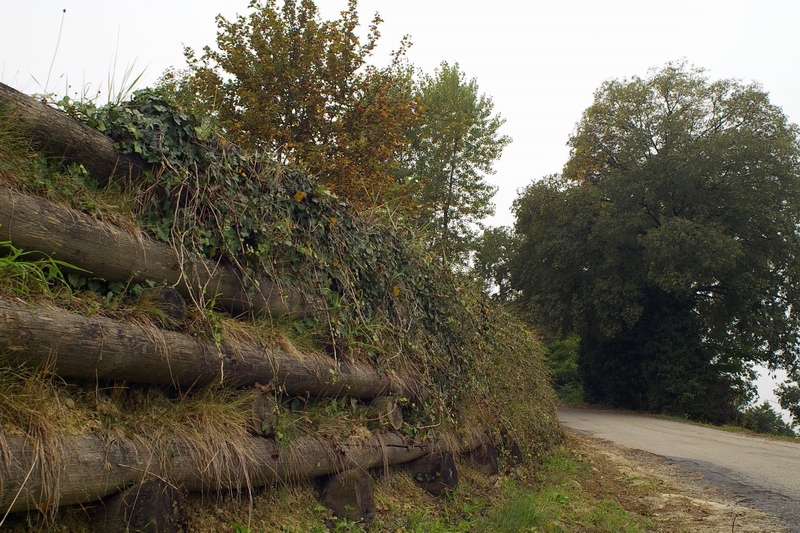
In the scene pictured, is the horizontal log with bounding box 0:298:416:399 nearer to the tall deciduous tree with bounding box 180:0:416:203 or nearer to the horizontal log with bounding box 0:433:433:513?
the horizontal log with bounding box 0:433:433:513

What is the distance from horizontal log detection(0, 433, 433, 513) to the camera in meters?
2.59

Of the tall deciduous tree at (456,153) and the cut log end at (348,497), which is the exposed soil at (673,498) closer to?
the cut log end at (348,497)

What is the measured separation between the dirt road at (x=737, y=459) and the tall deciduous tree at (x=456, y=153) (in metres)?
17.0

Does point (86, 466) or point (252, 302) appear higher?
point (252, 302)

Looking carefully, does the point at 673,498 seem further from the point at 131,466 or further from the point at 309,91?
the point at 309,91

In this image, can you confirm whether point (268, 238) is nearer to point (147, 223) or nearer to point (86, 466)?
point (147, 223)

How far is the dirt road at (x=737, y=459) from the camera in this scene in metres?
6.68

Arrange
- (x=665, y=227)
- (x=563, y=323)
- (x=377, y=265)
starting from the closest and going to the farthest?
(x=377, y=265), (x=665, y=227), (x=563, y=323)

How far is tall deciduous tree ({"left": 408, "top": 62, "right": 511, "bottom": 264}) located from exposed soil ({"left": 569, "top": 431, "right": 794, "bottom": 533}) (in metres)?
21.8

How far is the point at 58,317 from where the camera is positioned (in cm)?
300

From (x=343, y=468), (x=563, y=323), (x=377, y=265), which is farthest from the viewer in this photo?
(x=563, y=323)

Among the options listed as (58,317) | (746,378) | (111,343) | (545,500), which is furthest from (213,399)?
(746,378)

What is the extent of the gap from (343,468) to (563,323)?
26.5m

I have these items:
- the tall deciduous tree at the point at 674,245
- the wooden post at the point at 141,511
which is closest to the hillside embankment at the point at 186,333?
the wooden post at the point at 141,511
